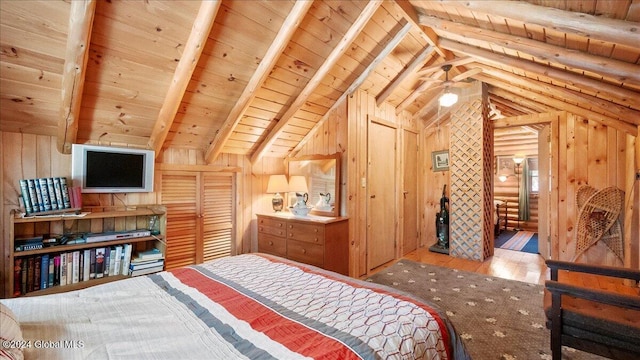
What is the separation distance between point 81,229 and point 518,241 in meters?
6.60

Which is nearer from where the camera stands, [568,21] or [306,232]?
[568,21]

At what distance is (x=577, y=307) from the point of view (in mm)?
1687

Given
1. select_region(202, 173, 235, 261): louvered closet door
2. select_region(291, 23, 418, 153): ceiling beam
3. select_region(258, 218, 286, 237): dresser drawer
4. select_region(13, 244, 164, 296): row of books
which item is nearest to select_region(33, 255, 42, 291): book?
select_region(13, 244, 164, 296): row of books

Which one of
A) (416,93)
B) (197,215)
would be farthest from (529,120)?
(197,215)

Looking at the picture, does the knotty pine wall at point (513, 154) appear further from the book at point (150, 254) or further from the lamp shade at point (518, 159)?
the book at point (150, 254)

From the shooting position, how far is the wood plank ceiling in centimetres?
171

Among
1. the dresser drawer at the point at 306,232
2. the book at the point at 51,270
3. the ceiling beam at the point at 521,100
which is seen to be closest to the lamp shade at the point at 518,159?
the ceiling beam at the point at 521,100

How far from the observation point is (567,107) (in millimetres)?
3443

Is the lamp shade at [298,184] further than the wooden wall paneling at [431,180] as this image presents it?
No

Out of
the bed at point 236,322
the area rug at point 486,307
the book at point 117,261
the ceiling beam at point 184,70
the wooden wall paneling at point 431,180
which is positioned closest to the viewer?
the bed at point 236,322

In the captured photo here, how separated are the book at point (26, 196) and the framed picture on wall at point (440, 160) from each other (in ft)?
16.4

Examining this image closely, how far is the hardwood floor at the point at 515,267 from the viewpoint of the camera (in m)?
3.17

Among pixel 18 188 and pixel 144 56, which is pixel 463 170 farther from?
pixel 18 188

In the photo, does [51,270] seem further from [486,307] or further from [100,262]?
[486,307]
